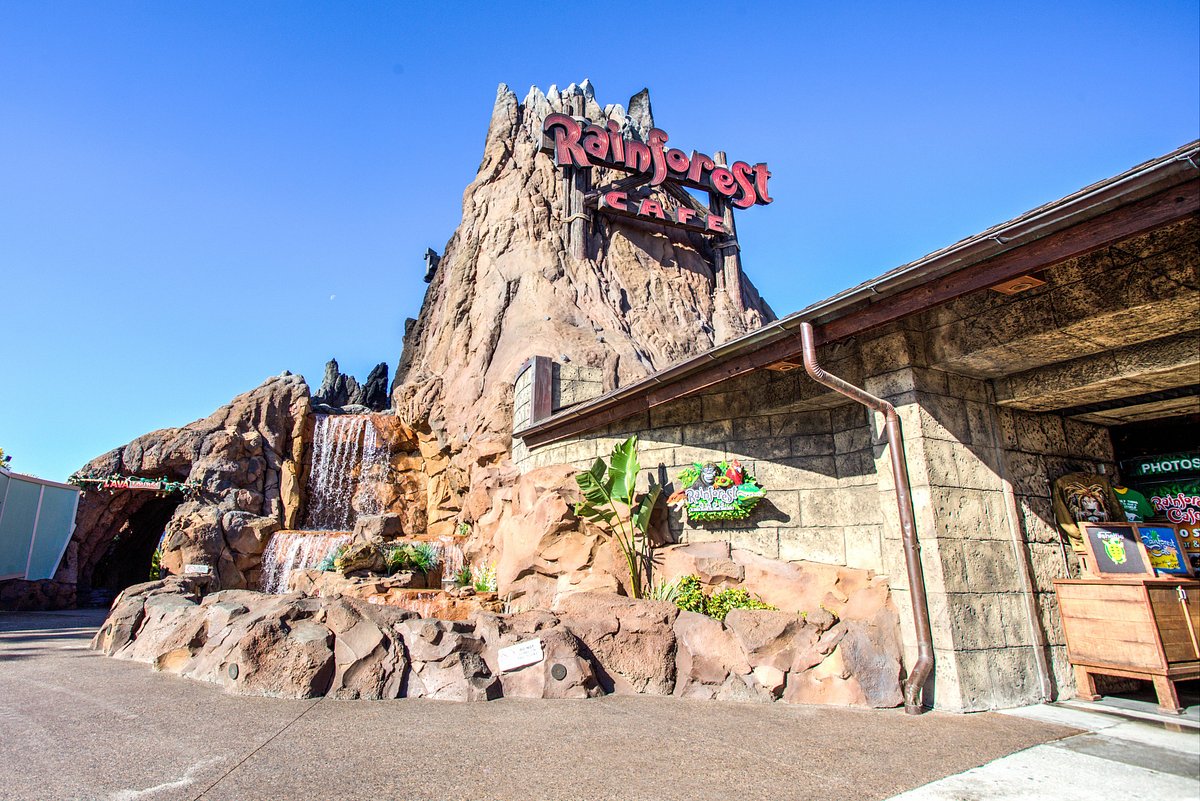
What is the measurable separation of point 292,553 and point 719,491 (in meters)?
14.5

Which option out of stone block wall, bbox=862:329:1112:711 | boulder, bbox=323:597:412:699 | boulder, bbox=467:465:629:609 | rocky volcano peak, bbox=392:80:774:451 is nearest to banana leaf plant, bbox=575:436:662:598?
boulder, bbox=467:465:629:609

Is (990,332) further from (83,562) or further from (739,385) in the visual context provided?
(83,562)

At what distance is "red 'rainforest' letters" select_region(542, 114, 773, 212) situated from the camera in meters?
26.6

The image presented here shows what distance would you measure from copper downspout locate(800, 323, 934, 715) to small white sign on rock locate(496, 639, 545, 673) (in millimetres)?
3570

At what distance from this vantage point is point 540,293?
2431 cm

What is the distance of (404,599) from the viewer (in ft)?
36.7

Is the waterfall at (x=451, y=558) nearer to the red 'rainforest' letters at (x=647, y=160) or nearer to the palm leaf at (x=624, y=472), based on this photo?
the palm leaf at (x=624, y=472)

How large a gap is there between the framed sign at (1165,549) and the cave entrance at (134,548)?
28549mm

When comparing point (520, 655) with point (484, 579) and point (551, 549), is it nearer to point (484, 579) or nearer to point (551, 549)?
point (551, 549)

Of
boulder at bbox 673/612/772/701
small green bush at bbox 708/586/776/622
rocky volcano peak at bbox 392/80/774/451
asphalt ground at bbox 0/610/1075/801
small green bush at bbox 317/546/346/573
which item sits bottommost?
asphalt ground at bbox 0/610/1075/801

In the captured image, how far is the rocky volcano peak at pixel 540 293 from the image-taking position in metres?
21.8

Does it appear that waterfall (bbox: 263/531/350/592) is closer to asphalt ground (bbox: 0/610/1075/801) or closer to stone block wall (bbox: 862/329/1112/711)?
asphalt ground (bbox: 0/610/1075/801)

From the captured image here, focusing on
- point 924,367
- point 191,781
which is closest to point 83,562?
point 191,781

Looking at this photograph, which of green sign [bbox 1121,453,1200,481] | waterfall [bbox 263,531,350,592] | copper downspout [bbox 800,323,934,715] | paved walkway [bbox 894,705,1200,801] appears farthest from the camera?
waterfall [bbox 263,531,350,592]
